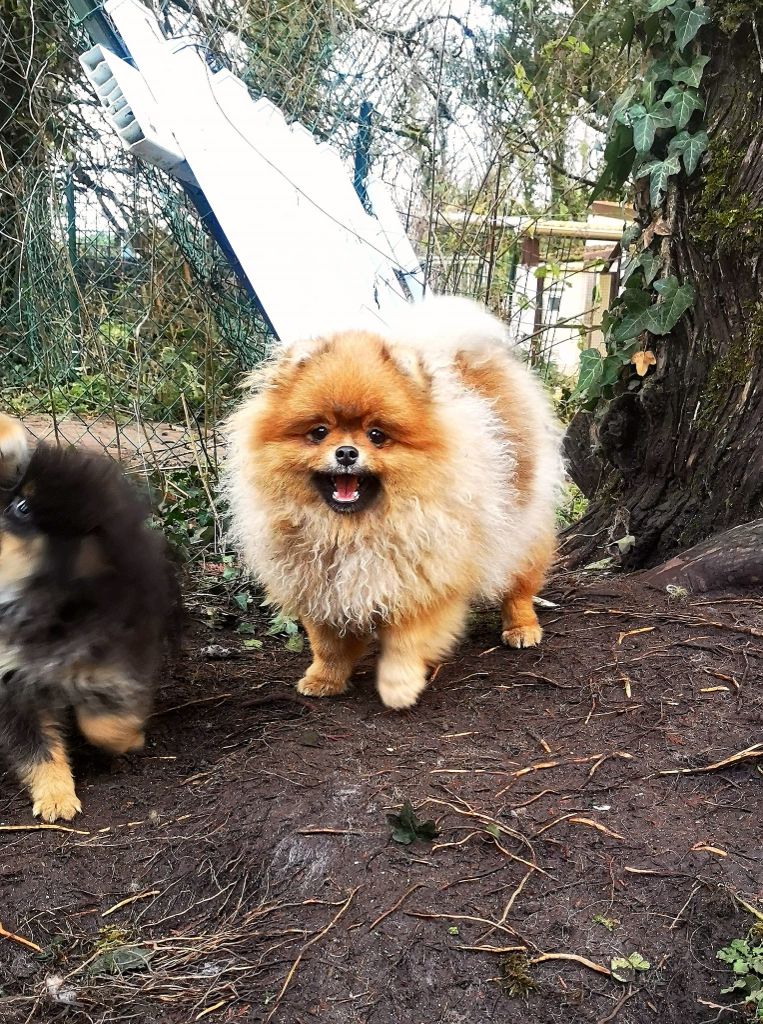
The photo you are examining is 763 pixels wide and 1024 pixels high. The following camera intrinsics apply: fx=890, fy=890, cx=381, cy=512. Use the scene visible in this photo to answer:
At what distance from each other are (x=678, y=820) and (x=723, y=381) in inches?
87.9

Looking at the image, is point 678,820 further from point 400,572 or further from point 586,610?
point 586,610

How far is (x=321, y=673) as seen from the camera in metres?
3.42

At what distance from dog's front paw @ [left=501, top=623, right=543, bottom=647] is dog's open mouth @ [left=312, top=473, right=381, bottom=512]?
42.0 inches

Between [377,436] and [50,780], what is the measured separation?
147 cm

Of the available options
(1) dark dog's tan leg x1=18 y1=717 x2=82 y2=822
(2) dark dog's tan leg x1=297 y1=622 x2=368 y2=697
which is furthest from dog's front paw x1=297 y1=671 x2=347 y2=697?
(1) dark dog's tan leg x1=18 y1=717 x2=82 y2=822

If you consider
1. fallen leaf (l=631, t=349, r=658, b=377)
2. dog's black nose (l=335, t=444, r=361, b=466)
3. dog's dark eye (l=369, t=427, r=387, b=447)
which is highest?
fallen leaf (l=631, t=349, r=658, b=377)

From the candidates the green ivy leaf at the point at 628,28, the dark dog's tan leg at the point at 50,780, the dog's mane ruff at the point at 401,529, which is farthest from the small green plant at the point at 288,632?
the green ivy leaf at the point at 628,28

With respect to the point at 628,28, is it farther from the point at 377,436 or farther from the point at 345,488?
the point at 345,488

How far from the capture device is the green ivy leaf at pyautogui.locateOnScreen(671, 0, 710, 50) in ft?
12.3

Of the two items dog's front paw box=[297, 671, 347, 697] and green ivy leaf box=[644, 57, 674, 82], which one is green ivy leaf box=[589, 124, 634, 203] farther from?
dog's front paw box=[297, 671, 347, 697]

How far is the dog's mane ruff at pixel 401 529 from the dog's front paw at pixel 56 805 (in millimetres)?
962

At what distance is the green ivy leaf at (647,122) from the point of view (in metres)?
3.89

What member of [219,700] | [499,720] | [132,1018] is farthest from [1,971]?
[499,720]

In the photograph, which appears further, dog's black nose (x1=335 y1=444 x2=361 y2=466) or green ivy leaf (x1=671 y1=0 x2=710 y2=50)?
green ivy leaf (x1=671 y1=0 x2=710 y2=50)
